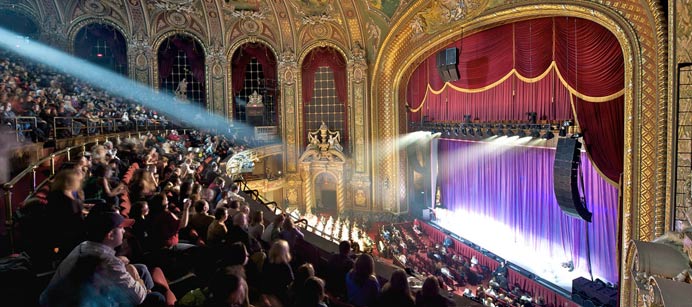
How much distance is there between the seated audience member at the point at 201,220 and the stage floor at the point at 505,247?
27.6ft

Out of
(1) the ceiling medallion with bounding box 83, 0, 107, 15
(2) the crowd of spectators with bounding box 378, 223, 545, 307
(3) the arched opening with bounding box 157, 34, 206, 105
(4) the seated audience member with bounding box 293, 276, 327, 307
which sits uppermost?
(1) the ceiling medallion with bounding box 83, 0, 107, 15

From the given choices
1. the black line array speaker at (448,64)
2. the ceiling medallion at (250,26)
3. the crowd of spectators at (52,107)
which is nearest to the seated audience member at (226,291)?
the crowd of spectators at (52,107)

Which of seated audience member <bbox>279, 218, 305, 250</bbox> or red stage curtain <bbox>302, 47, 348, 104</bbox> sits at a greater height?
red stage curtain <bbox>302, 47, 348, 104</bbox>

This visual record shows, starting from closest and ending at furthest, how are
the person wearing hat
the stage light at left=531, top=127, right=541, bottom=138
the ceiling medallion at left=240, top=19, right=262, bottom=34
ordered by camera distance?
the person wearing hat, the stage light at left=531, top=127, right=541, bottom=138, the ceiling medallion at left=240, top=19, right=262, bottom=34

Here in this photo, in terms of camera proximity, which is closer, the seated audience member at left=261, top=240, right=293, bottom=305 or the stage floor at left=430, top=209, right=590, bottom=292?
the seated audience member at left=261, top=240, right=293, bottom=305

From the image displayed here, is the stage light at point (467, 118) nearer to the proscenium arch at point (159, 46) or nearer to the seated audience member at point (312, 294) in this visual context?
the proscenium arch at point (159, 46)

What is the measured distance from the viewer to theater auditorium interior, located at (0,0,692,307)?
9.63 ft

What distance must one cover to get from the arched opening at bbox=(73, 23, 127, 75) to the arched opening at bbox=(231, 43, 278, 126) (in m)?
4.13

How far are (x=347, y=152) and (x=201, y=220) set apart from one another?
13926 millimetres

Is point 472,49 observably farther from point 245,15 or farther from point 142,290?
point 142,290

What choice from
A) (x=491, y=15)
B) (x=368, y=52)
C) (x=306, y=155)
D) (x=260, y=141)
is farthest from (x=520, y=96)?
(x=260, y=141)

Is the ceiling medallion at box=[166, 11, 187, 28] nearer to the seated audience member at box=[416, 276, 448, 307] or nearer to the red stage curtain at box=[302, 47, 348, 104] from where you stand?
the red stage curtain at box=[302, 47, 348, 104]

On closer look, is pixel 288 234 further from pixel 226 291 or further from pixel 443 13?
pixel 443 13

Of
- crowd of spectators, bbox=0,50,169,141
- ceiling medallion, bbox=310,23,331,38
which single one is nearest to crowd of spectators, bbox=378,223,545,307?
crowd of spectators, bbox=0,50,169,141
